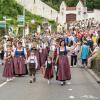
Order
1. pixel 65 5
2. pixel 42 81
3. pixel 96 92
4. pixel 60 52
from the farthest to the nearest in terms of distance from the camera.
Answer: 1. pixel 65 5
2. pixel 42 81
3. pixel 60 52
4. pixel 96 92

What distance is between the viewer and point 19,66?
26.9 meters

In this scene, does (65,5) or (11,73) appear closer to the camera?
(11,73)

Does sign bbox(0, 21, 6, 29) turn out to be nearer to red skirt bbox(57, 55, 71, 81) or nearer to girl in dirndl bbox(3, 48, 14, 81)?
girl in dirndl bbox(3, 48, 14, 81)

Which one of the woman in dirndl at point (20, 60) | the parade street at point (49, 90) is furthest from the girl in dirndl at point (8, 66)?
the woman in dirndl at point (20, 60)

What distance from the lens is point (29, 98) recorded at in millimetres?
19047

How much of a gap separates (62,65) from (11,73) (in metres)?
2.80

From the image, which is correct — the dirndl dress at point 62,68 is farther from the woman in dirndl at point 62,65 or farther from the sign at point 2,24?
the sign at point 2,24

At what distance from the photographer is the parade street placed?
1950 centimetres

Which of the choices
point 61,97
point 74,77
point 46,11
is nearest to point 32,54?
point 74,77

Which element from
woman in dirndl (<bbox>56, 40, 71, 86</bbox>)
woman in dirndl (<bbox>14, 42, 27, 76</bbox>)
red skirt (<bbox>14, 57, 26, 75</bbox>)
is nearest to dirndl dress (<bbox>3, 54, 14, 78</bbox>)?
woman in dirndl (<bbox>14, 42, 27, 76</bbox>)

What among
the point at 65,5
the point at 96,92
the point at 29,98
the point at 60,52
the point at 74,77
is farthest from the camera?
the point at 65,5

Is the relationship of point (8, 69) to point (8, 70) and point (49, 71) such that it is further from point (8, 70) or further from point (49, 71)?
point (49, 71)

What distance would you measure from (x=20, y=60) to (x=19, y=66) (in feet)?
1.00

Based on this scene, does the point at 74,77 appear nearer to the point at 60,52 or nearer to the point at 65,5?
the point at 60,52
